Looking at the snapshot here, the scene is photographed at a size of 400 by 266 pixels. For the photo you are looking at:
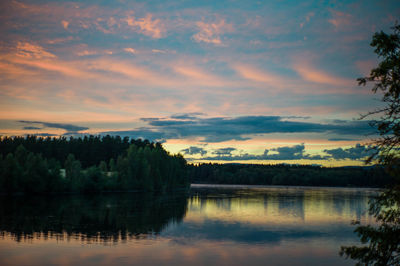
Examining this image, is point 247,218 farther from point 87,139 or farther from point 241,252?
point 87,139

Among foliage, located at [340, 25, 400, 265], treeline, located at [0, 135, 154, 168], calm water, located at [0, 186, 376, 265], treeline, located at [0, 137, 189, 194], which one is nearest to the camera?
foliage, located at [340, 25, 400, 265]

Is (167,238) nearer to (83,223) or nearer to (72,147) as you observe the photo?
(83,223)

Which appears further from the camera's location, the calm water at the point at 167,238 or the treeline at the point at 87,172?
the treeline at the point at 87,172

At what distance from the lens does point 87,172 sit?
11369cm

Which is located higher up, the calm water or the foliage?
the foliage

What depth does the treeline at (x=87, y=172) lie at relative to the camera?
3797 inches

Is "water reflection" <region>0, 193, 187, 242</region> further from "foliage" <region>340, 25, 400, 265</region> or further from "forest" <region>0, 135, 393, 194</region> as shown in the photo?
"forest" <region>0, 135, 393, 194</region>

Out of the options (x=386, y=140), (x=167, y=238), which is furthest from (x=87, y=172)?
(x=386, y=140)

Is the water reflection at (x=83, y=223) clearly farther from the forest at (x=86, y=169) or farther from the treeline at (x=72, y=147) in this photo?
the treeline at (x=72, y=147)

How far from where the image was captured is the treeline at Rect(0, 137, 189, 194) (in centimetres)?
9644

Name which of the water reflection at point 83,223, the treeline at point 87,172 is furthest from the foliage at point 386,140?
the treeline at point 87,172

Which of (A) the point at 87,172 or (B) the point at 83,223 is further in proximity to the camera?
(A) the point at 87,172

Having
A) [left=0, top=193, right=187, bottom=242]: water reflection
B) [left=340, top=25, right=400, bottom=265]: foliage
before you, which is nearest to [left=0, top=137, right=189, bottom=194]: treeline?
[left=0, top=193, right=187, bottom=242]: water reflection

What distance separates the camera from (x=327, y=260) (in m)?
32.2
